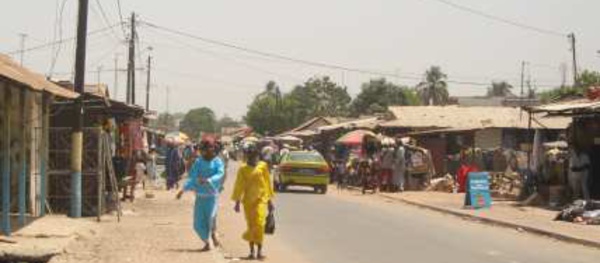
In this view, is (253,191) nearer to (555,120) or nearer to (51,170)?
(51,170)

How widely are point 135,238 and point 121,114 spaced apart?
8382 millimetres

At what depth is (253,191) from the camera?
13891 mm

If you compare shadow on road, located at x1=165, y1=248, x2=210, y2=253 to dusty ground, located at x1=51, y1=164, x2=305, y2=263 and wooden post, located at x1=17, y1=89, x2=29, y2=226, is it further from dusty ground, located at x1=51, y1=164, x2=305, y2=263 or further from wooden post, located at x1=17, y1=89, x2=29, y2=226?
wooden post, located at x1=17, y1=89, x2=29, y2=226

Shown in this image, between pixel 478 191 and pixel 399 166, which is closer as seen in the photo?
pixel 478 191

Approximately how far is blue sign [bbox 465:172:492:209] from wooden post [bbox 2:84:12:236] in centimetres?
1364

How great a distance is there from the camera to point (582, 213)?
21594mm

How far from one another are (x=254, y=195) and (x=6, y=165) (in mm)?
3847

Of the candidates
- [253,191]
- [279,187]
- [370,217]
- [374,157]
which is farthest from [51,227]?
[374,157]

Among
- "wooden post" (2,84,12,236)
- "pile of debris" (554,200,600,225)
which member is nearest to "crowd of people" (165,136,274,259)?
"wooden post" (2,84,12,236)

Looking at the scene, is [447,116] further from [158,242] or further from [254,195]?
[254,195]

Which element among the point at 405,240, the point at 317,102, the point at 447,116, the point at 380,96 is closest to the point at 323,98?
the point at 317,102

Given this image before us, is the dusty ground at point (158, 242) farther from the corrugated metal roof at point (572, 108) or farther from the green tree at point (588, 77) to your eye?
the green tree at point (588, 77)

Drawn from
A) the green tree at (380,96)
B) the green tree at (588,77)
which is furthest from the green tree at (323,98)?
the green tree at (588,77)

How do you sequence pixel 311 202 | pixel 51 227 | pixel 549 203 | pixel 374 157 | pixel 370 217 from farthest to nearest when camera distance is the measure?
pixel 374 157, pixel 311 202, pixel 549 203, pixel 370 217, pixel 51 227
